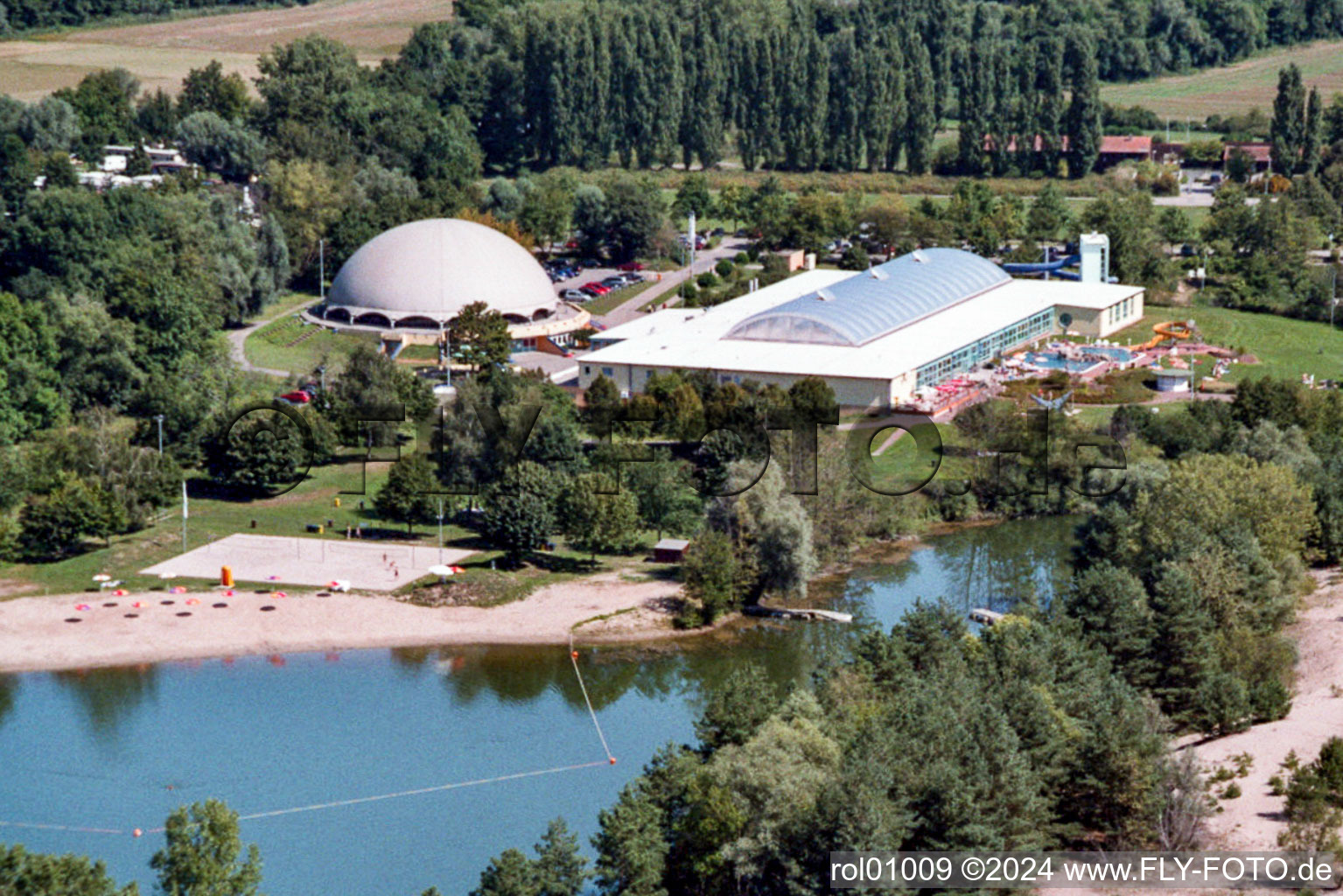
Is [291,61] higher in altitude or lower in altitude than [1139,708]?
higher

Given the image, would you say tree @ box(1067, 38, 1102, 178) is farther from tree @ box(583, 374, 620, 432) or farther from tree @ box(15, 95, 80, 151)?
tree @ box(15, 95, 80, 151)

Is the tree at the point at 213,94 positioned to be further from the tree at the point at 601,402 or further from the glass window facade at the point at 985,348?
the tree at the point at 601,402

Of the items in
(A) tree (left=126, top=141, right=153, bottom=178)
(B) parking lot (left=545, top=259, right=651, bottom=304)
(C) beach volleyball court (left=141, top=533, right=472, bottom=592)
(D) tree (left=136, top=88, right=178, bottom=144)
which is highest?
(D) tree (left=136, top=88, right=178, bottom=144)

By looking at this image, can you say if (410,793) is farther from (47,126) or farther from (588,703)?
(47,126)

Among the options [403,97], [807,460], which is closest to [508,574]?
[807,460]

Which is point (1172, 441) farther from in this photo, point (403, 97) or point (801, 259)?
point (403, 97)

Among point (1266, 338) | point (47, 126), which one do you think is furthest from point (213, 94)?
point (1266, 338)

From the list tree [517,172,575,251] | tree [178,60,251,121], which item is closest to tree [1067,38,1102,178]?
tree [517,172,575,251]
